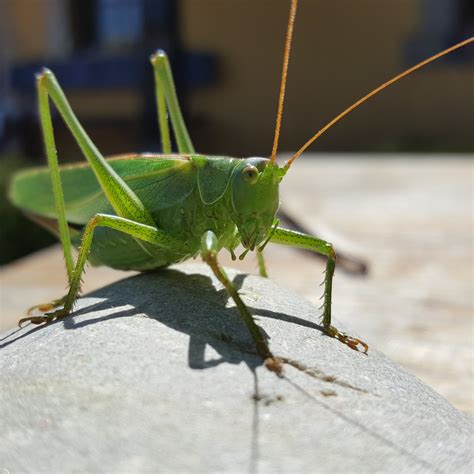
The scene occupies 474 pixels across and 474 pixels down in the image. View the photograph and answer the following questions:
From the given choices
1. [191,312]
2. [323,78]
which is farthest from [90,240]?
[323,78]

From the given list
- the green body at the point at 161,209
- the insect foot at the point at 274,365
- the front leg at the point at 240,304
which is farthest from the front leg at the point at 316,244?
the insect foot at the point at 274,365

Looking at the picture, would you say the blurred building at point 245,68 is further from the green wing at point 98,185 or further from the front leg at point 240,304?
the front leg at point 240,304

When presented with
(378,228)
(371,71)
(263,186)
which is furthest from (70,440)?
(371,71)

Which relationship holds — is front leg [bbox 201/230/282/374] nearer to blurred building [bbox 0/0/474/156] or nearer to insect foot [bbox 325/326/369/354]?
insect foot [bbox 325/326/369/354]

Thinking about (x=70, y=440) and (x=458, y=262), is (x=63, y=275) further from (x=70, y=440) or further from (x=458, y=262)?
(x=70, y=440)

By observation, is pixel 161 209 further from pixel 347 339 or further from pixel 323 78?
pixel 323 78

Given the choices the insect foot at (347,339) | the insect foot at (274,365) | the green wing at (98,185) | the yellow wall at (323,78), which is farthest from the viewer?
the yellow wall at (323,78)
